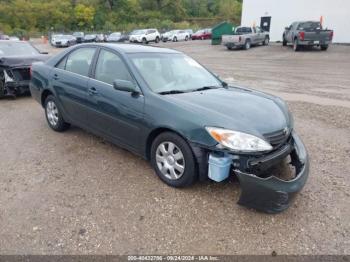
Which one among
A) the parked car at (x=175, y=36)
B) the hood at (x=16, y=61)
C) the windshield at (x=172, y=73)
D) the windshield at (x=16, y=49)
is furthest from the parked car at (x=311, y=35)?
the parked car at (x=175, y=36)

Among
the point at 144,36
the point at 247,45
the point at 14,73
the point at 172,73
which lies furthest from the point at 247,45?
the point at 172,73

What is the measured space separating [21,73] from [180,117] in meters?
5.89

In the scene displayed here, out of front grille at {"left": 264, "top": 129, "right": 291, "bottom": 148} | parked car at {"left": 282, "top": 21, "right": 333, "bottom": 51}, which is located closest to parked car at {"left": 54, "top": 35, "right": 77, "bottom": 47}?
parked car at {"left": 282, "top": 21, "right": 333, "bottom": 51}

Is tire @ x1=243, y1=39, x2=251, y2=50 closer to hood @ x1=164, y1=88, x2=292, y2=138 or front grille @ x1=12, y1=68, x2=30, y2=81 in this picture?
front grille @ x1=12, y1=68, x2=30, y2=81

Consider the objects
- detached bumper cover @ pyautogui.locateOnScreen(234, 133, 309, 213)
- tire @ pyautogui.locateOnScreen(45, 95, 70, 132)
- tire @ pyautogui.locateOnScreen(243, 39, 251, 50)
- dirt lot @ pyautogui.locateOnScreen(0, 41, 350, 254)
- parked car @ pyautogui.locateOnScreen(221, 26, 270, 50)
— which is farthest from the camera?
tire @ pyautogui.locateOnScreen(243, 39, 251, 50)

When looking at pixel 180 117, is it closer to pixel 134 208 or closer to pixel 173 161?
pixel 173 161

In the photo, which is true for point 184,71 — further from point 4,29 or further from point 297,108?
point 4,29

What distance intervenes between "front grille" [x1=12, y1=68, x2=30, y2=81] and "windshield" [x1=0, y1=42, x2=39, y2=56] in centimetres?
87

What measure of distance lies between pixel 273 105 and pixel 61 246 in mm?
2740

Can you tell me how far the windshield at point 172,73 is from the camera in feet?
12.8

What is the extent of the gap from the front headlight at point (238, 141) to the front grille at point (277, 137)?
109 millimetres

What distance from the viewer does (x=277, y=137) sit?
3268 millimetres

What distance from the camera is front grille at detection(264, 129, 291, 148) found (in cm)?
318

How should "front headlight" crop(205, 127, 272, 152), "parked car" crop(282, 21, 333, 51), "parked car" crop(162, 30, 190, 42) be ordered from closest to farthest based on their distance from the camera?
"front headlight" crop(205, 127, 272, 152), "parked car" crop(282, 21, 333, 51), "parked car" crop(162, 30, 190, 42)
